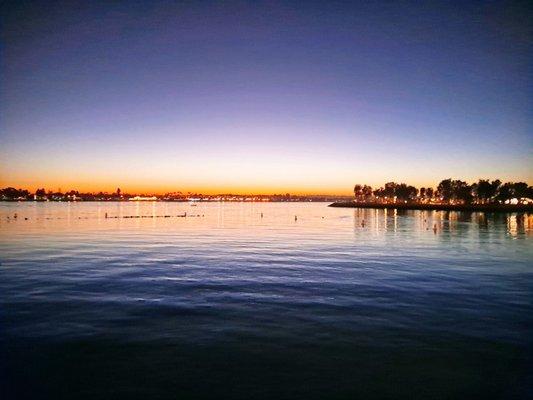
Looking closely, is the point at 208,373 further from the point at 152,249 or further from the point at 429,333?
the point at 152,249

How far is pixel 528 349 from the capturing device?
43.6 ft

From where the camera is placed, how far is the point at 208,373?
11.3m

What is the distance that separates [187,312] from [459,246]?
1491 inches

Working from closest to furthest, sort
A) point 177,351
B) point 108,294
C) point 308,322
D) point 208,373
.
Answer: point 208,373 → point 177,351 → point 308,322 → point 108,294

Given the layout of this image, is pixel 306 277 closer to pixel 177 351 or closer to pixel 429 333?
pixel 429 333

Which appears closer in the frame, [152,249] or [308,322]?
[308,322]

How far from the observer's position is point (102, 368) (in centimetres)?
1148

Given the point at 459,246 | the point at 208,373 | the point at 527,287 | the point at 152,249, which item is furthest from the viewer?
the point at 459,246

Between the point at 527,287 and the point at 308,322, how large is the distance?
1604 centimetres

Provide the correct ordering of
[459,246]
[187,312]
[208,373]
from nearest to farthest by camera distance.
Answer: [208,373] → [187,312] → [459,246]

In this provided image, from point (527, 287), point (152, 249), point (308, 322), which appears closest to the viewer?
point (308, 322)

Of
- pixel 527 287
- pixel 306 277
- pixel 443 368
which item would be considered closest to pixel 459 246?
pixel 527 287

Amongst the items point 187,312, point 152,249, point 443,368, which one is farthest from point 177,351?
point 152,249

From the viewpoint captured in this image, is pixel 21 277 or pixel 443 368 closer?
pixel 443 368
